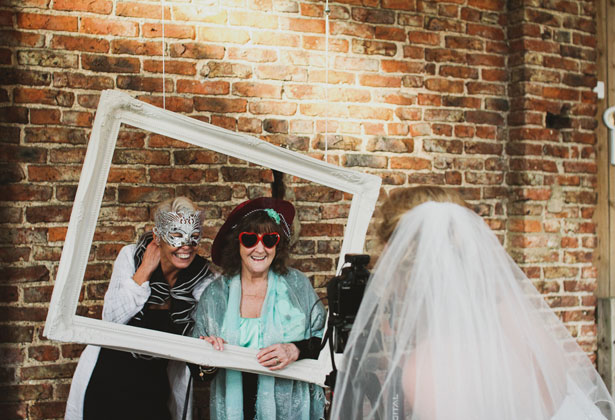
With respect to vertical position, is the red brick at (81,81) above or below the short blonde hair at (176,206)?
above

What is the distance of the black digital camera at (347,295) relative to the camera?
196 cm

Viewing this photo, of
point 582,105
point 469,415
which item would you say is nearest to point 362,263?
point 469,415

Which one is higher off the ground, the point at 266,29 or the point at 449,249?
the point at 266,29

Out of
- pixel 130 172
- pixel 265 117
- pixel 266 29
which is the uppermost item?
pixel 266 29

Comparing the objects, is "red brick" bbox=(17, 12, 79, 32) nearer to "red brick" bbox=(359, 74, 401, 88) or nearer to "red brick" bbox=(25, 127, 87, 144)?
"red brick" bbox=(25, 127, 87, 144)

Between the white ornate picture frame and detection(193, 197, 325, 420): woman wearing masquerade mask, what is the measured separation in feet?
0.19

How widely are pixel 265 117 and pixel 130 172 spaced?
71 cm

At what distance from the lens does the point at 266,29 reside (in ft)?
9.83

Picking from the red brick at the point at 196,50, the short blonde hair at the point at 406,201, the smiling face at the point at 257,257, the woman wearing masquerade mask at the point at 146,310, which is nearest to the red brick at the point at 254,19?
the red brick at the point at 196,50

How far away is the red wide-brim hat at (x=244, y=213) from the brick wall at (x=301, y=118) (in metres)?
0.07

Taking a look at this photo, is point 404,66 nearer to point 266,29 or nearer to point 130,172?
point 266,29

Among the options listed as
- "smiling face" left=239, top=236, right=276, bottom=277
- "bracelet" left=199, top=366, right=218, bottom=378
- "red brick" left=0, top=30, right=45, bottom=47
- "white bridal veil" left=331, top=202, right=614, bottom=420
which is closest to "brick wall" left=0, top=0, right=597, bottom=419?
"red brick" left=0, top=30, right=45, bottom=47

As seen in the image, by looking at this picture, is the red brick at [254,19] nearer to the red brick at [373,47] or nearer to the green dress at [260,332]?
the red brick at [373,47]

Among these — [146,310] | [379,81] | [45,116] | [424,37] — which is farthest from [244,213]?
[424,37]
